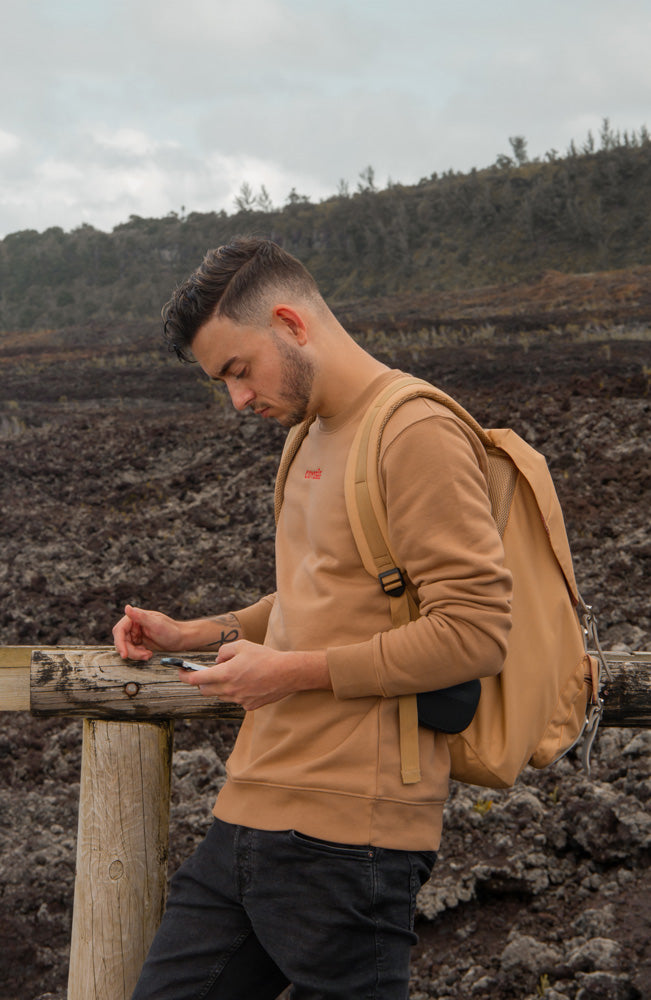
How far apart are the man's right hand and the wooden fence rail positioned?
34 millimetres

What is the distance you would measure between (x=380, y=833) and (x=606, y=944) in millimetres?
1744

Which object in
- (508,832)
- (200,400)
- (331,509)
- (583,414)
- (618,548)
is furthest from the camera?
(200,400)

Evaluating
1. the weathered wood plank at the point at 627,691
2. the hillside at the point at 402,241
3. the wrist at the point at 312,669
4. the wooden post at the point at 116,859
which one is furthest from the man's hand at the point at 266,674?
the hillside at the point at 402,241

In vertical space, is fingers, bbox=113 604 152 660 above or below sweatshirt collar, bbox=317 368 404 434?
below

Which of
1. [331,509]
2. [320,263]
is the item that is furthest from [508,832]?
[320,263]

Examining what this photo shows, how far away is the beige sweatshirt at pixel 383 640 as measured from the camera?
1.36m

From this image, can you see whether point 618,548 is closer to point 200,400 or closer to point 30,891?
point 30,891

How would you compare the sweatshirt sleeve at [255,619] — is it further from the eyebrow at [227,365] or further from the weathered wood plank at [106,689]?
the eyebrow at [227,365]

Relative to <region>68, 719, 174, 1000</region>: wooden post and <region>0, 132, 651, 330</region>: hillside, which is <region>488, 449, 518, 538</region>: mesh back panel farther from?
<region>0, 132, 651, 330</region>: hillside

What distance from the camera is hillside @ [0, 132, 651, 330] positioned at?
31422 millimetres

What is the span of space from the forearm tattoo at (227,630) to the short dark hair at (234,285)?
609 mm

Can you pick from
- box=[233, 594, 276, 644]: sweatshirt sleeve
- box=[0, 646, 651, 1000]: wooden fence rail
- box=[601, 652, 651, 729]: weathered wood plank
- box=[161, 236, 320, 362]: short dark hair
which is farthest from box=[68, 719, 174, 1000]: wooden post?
box=[601, 652, 651, 729]: weathered wood plank

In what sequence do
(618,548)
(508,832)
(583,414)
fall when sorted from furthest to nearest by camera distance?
(583,414), (618,548), (508,832)

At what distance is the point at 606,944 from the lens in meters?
2.70
